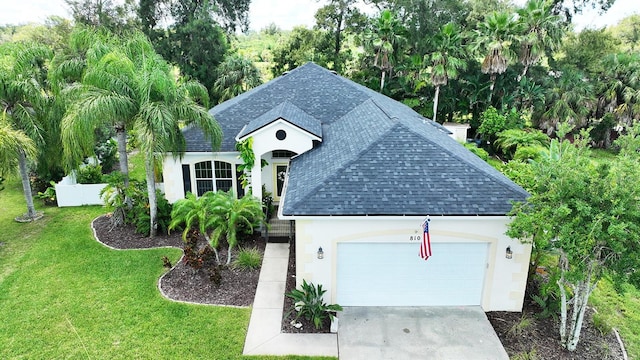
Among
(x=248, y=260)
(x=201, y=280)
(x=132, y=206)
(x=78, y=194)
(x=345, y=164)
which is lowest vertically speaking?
(x=201, y=280)

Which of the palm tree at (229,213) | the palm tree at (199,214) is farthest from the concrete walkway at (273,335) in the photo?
the palm tree at (199,214)

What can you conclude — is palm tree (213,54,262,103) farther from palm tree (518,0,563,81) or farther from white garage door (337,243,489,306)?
white garage door (337,243,489,306)

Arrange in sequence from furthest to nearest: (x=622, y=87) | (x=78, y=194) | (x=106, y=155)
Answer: (x=622, y=87), (x=106, y=155), (x=78, y=194)

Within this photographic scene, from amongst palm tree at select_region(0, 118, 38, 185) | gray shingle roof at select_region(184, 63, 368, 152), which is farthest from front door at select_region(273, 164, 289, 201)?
palm tree at select_region(0, 118, 38, 185)

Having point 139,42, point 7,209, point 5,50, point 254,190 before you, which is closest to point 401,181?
point 254,190

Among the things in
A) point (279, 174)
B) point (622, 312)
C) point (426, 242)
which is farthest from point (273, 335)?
point (622, 312)

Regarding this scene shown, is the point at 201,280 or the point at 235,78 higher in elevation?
the point at 235,78

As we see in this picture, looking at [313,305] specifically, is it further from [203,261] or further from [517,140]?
[517,140]

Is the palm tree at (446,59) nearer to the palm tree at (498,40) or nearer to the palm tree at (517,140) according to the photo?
the palm tree at (498,40)
